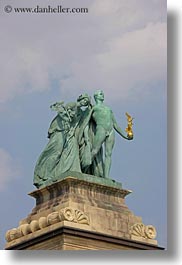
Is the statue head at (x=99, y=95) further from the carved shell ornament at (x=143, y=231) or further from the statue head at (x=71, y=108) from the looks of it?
the carved shell ornament at (x=143, y=231)

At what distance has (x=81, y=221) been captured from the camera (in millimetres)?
47625

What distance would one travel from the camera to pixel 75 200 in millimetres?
48281

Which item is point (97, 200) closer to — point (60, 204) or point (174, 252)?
point (60, 204)

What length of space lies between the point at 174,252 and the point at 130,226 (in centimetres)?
442

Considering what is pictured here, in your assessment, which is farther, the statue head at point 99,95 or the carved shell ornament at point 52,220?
the statue head at point 99,95

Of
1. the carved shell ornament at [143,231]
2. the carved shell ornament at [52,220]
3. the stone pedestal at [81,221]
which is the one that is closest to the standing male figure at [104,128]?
the stone pedestal at [81,221]

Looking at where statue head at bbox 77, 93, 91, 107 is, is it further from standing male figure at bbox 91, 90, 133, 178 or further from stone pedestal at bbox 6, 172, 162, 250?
stone pedestal at bbox 6, 172, 162, 250

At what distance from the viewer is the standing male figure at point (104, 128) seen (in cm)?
4966

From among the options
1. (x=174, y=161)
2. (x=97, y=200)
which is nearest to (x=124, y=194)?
(x=97, y=200)

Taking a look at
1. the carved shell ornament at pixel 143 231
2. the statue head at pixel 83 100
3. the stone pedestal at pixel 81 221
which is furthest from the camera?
the statue head at pixel 83 100

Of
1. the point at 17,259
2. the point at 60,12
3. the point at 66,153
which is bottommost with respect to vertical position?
the point at 17,259

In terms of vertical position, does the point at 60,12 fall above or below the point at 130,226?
above

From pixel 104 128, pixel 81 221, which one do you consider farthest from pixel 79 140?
pixel 81 221

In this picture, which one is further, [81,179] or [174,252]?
[81,179]
